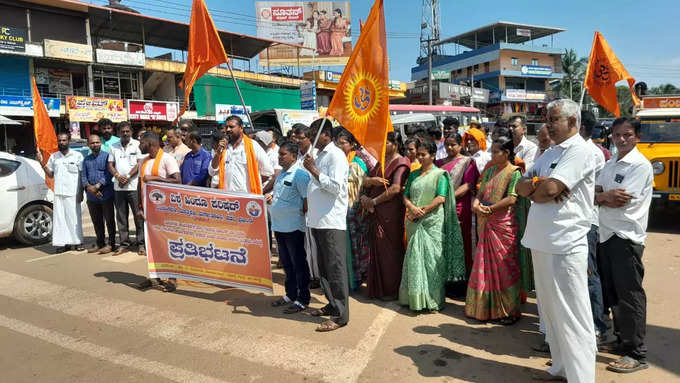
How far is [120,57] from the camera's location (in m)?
24.5

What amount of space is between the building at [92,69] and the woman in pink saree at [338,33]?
404 inches

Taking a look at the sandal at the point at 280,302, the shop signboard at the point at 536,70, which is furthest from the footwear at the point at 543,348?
the shop signboard at the point at 536,70

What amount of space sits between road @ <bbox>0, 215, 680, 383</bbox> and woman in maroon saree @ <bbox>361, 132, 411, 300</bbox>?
0.82 feet

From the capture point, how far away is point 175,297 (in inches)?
192

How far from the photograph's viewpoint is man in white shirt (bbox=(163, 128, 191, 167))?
661cm

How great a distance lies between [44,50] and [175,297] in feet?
74.8

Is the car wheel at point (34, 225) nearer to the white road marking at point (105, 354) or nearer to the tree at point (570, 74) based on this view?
the white road marking at point (105, 354)

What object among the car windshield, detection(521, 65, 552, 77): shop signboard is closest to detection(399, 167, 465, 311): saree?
the car windshield

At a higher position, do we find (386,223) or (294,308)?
(386,223)

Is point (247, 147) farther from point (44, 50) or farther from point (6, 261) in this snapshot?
point (44, 50)

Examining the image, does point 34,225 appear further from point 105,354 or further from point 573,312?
point 573,312

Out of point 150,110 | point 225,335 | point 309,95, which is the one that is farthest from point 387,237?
point 150,110

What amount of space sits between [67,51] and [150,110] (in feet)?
15.2

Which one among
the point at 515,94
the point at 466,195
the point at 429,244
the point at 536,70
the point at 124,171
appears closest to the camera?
the point at 429,244
